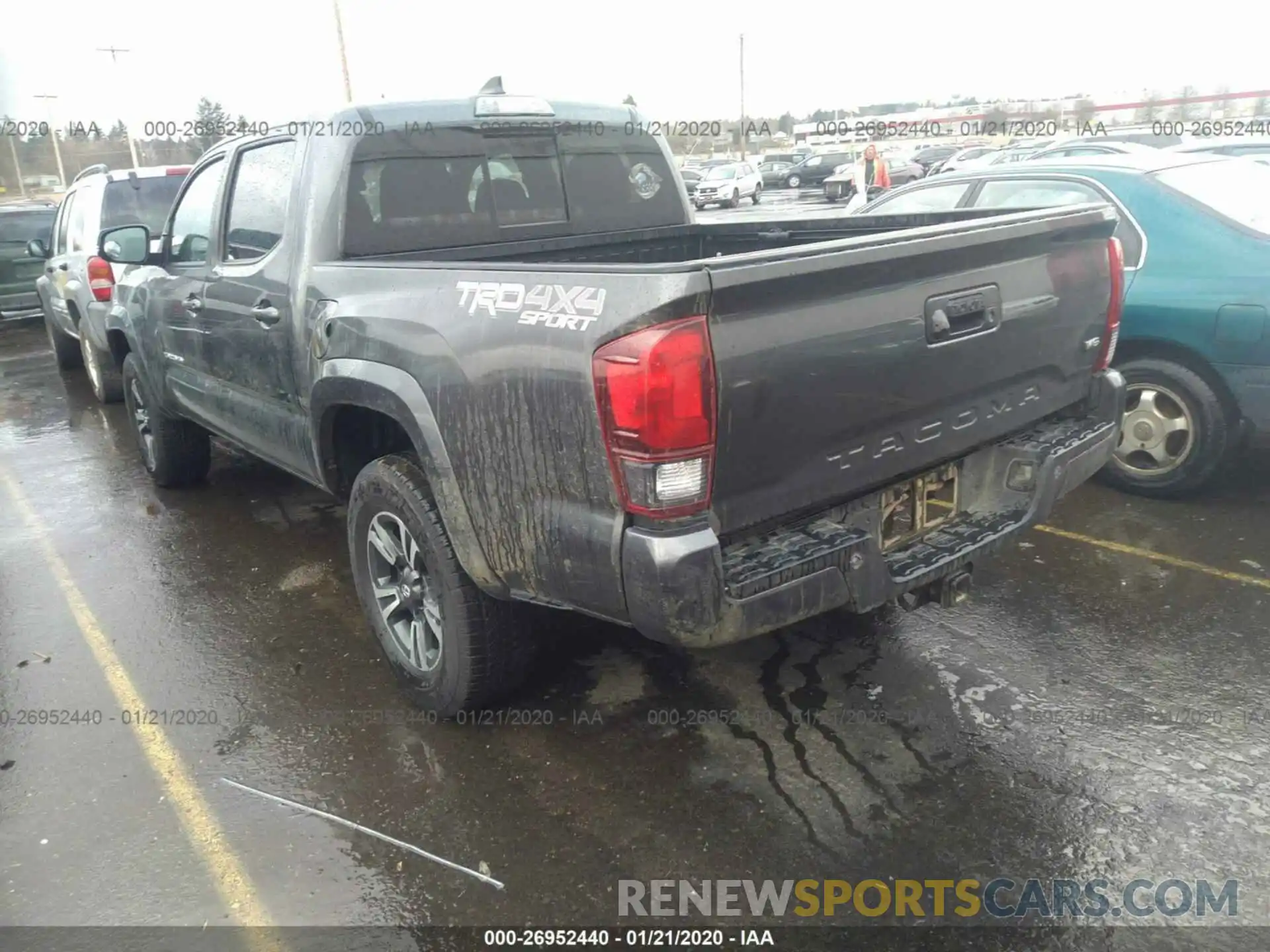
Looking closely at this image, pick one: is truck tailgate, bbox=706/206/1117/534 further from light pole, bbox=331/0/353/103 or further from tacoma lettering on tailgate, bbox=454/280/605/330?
light pole, bbox=331/0/353/103

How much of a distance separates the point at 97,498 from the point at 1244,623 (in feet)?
20.5

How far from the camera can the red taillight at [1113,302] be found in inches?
133

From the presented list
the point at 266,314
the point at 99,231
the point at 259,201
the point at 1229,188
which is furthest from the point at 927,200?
the point at 99,231

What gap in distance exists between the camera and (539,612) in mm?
3170

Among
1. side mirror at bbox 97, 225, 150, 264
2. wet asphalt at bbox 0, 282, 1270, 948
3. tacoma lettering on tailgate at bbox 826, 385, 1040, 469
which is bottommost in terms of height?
wet asphalt at bbox 0, 282, 1270, 948

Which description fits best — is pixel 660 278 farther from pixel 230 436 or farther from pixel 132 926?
pixel 230 436

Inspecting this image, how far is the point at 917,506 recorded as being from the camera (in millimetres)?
2992

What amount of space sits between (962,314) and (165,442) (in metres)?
4.82

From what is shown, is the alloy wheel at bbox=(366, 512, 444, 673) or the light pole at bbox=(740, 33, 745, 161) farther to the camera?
the light pole at bbox=(740, 33, 745, 161)

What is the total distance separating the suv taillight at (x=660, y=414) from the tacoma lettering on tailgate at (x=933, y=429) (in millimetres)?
484

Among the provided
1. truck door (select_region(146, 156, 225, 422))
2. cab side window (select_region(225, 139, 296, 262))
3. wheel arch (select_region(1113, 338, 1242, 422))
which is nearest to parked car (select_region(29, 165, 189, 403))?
truck door (select_region(146, 156, 225, 422))

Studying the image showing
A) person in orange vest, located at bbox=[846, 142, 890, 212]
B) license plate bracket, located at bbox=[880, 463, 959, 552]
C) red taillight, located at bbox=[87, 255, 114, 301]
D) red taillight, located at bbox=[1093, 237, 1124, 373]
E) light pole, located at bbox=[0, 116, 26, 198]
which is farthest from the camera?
light pole, located at bbox=[0, 116, 26, 198]

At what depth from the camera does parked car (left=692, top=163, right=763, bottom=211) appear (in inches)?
1225

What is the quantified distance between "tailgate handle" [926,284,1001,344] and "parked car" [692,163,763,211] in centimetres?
2794
